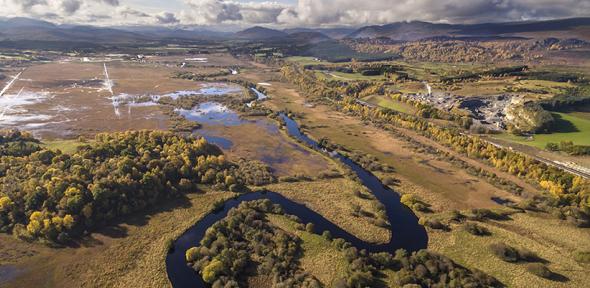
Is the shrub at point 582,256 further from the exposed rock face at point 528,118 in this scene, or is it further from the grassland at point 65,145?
the grassland at point 65,145

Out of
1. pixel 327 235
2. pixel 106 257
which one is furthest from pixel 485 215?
pixel 106 257

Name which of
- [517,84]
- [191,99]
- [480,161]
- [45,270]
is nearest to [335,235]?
[45,270]

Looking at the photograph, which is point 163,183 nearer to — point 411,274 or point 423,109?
point 411,274

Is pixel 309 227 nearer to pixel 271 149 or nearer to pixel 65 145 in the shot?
pixel 271 149

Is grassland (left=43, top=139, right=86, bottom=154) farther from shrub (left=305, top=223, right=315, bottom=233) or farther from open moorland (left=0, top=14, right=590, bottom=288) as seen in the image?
shrub (left=305, top=223, right=315, bottom=233)

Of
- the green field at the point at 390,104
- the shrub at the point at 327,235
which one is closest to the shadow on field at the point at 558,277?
the shrub at the point at 327,235
